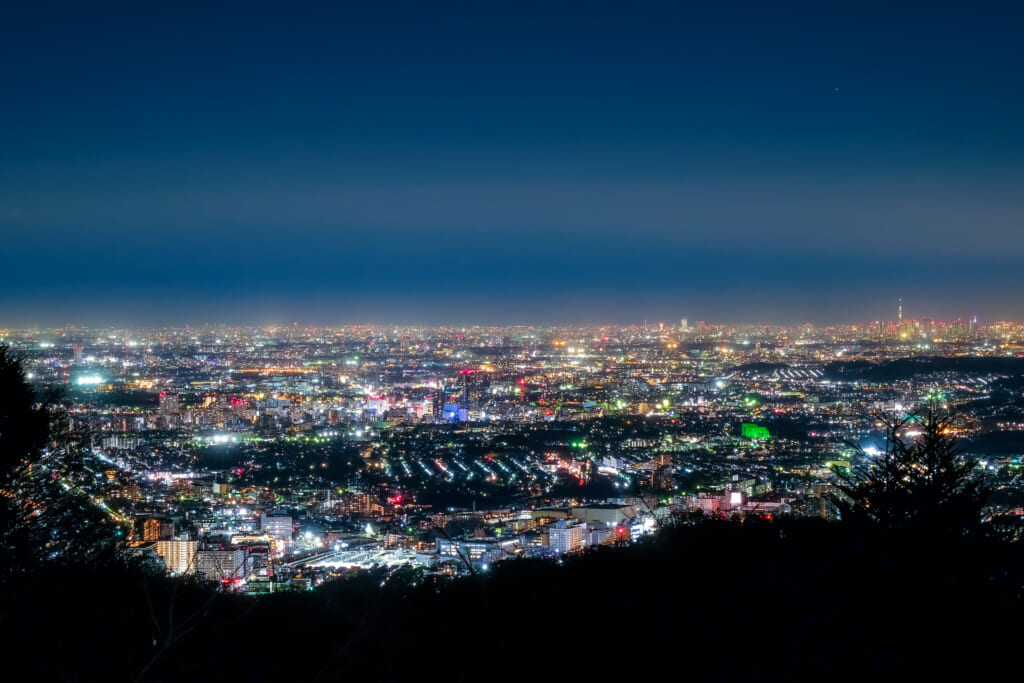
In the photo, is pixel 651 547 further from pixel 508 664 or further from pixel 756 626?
pixel 756 626

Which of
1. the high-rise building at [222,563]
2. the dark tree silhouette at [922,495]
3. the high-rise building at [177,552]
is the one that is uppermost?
the dark tree silhouette at [922,495]

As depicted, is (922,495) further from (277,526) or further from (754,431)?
(754,431)

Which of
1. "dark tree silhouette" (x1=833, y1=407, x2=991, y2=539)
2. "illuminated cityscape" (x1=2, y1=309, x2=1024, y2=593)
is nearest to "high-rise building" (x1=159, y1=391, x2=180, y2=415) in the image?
"illuminated cityscape" (x1=2, y1=309, x2=1024, y2=593)

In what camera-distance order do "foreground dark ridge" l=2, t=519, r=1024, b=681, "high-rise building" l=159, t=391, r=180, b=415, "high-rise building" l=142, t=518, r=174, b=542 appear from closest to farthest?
"foreground dark ridge" l=2, t=519, r=1024, b=681 < "high-rise building" l=142, t=518, r=174, b=542 < "high-rise building" l=159, t=391, r=180, b=415

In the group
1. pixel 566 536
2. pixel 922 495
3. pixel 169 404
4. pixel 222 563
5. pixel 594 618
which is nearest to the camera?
pixel 922 495

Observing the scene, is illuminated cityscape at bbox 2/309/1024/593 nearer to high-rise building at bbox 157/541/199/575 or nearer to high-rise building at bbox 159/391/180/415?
high-rise building at bbox 157/541/199/575

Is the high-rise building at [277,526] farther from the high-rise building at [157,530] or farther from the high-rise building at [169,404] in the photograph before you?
the high-rise building at [169,404]

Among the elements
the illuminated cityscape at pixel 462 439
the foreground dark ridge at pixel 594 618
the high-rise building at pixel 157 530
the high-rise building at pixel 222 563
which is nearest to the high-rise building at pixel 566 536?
the illuminated cityscape at pixel 462 439

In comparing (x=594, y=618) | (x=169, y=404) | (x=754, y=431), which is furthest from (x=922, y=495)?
(x=169, y=404)

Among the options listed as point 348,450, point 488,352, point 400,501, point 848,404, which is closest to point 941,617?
point 400,501
